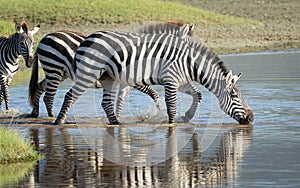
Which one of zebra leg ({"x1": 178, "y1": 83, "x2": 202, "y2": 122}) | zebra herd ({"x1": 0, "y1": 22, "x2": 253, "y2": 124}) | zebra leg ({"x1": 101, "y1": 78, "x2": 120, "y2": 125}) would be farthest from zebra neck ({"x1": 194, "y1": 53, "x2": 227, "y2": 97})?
zebra leg ({"x1": 101, "y1": 78, "x2": 120, "y2": 125})

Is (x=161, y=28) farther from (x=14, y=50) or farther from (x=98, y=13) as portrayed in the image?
(x=98, y=13)

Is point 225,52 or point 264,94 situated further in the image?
point 225,52

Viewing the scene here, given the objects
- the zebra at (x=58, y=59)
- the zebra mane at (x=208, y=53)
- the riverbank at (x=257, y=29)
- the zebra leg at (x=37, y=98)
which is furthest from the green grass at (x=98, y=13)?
the zebra mane at (x=208, y=53)

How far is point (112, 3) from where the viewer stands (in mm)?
42250

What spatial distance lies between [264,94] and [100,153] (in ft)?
24.5

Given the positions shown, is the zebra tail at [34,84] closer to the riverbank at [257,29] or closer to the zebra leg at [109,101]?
the zebra leg at [109,101]

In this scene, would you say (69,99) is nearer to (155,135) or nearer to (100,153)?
(155,135)

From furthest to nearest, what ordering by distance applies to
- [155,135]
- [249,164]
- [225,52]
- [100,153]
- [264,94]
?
[225,52]
[264,94]
[155,135]
[100,153]
[249,164]

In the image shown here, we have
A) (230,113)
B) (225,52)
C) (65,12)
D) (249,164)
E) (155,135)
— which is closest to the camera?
(249,164)

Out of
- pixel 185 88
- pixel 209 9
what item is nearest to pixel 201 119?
pixel 185 88

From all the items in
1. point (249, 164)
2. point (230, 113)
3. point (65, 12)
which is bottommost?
point (249, 164)

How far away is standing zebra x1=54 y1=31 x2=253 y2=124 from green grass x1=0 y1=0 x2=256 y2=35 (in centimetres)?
2245

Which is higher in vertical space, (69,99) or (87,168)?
(69,99)

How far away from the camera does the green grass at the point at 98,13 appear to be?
124 ft
